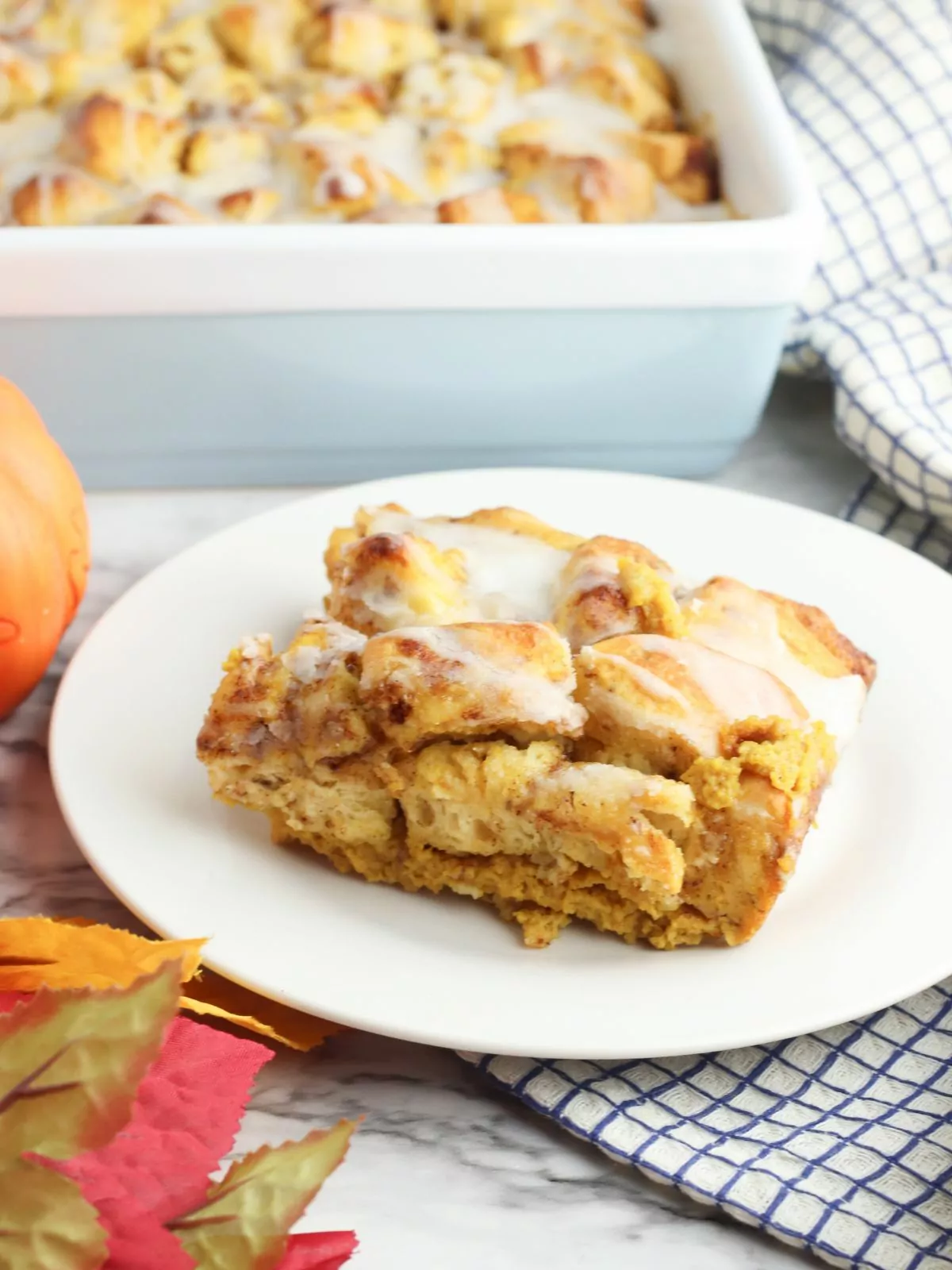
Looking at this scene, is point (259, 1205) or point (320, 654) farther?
point (320, 654)

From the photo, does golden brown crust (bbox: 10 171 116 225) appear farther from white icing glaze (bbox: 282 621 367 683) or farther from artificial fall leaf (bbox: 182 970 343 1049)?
artificial fall leaf (bbox: 182 970 343 1049)

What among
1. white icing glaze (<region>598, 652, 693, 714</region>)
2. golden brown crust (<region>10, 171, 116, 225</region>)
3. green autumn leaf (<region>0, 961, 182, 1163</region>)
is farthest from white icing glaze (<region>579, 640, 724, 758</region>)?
golden brown crust (<region>10, 171, 116, 225</region>)

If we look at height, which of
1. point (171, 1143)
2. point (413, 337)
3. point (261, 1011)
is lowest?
point (261, 1011)

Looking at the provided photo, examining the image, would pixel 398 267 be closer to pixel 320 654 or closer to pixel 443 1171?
pixel 320 654

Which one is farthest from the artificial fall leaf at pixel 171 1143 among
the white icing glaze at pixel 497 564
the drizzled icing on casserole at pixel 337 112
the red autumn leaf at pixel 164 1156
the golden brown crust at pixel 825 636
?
the drizzled icing on casserole at pixel 337 112

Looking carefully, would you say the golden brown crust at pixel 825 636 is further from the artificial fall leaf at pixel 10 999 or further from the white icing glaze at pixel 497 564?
the artificial fall leaf at pixel 10 999

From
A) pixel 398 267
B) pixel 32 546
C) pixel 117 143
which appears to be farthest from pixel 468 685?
pixel 117 143

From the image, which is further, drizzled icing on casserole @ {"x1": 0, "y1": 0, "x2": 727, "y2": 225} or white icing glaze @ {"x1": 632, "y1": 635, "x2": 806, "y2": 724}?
drizzled icing on casserole @ {"x1": 0, "y1": 0, "x2": 727, "y2": 225}

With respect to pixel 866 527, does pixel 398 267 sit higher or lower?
higher
